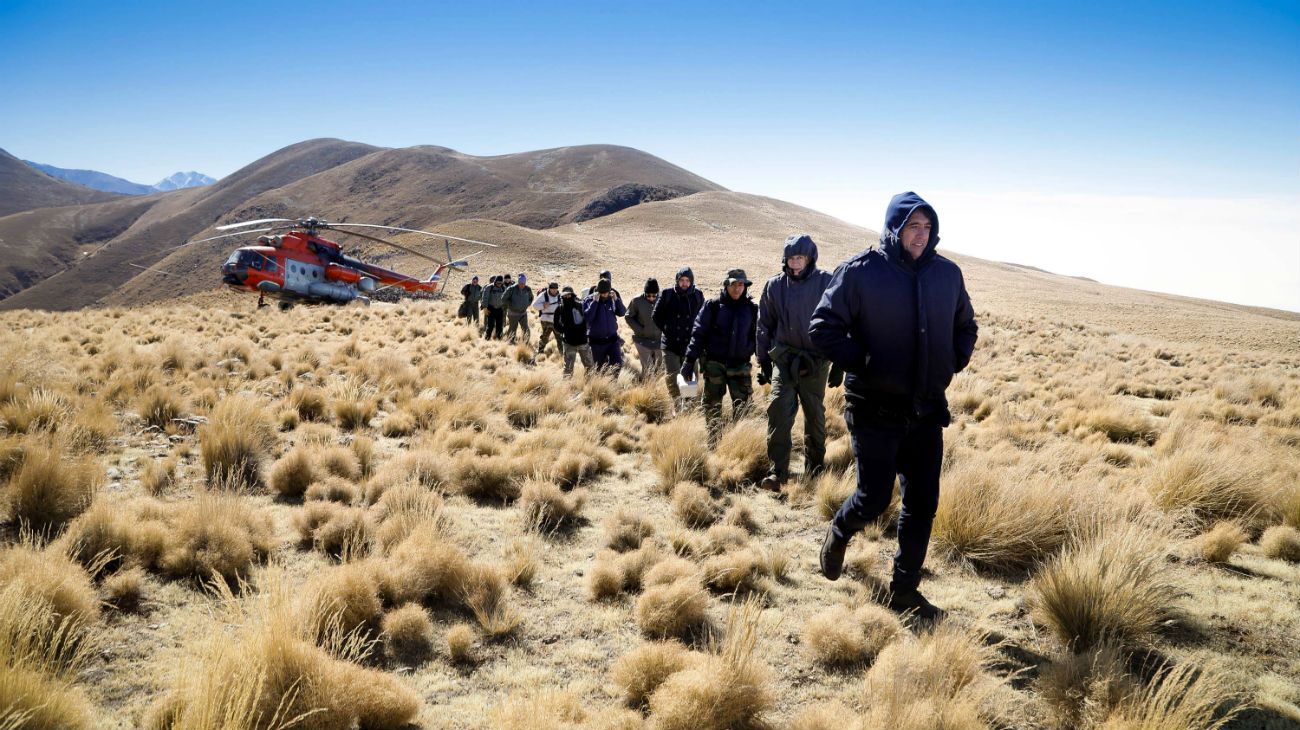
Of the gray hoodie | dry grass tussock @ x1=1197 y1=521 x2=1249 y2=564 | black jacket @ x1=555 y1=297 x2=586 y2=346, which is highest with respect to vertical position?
the gray hoodie

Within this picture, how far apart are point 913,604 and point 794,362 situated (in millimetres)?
2561

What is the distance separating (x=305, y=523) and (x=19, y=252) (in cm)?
17610

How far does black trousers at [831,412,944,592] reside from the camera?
3430mm

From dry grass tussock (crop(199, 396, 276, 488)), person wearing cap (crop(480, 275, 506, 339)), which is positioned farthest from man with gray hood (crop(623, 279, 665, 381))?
person wearing cap (crop(480, 275, 506, 339))

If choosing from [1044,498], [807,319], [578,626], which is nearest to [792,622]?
[578,626]

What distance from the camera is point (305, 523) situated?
4242mm

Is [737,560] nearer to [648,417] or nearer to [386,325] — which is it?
[648,417]

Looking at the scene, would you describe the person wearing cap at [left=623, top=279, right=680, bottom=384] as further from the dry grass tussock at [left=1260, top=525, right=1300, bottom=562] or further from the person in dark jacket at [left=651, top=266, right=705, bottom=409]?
the dry grass tussock at [left=1260, top=525, right=1300, bottom=562]

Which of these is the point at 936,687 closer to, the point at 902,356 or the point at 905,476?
the point at 905,476

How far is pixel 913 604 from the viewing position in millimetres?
3562

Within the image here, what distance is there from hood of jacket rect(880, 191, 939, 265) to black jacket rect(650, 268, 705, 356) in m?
5.26

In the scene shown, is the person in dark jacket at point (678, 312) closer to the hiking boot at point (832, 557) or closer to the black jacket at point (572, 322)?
the black jacket at point (572, 322)

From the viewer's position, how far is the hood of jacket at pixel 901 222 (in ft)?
11.0

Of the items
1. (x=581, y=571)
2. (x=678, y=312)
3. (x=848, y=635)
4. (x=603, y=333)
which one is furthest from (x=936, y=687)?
(x=603, y=333)
